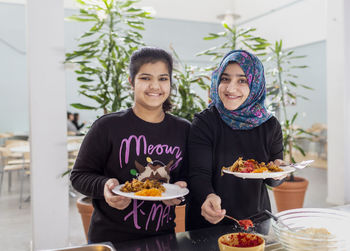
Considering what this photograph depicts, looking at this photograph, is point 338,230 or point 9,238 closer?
point 338,230

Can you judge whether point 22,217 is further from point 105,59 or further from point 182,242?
point 182,242

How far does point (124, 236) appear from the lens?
1273 millimetres

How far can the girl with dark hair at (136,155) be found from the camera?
4.21ft

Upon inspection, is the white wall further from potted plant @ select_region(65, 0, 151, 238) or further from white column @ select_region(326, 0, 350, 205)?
potted plant @ select_region(65, 0, 151, 238)

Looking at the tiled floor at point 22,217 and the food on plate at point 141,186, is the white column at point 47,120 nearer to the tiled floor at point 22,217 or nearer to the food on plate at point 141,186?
the tiled floor at point 22,217

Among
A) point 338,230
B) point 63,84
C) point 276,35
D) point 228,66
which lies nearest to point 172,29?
point 276,35

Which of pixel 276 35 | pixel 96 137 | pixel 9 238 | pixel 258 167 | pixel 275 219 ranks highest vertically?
pixel 276 35

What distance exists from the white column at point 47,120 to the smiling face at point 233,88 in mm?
1670

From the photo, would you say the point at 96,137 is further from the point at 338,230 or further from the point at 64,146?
the point at 64,146

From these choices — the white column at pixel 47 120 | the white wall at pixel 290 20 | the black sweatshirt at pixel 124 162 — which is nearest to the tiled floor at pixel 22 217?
the white column at pixel 47 120

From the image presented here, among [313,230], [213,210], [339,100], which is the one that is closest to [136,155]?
[213,210]

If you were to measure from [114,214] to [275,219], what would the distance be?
0.61 m

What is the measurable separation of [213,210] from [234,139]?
39 cm

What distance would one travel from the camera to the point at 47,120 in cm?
261
